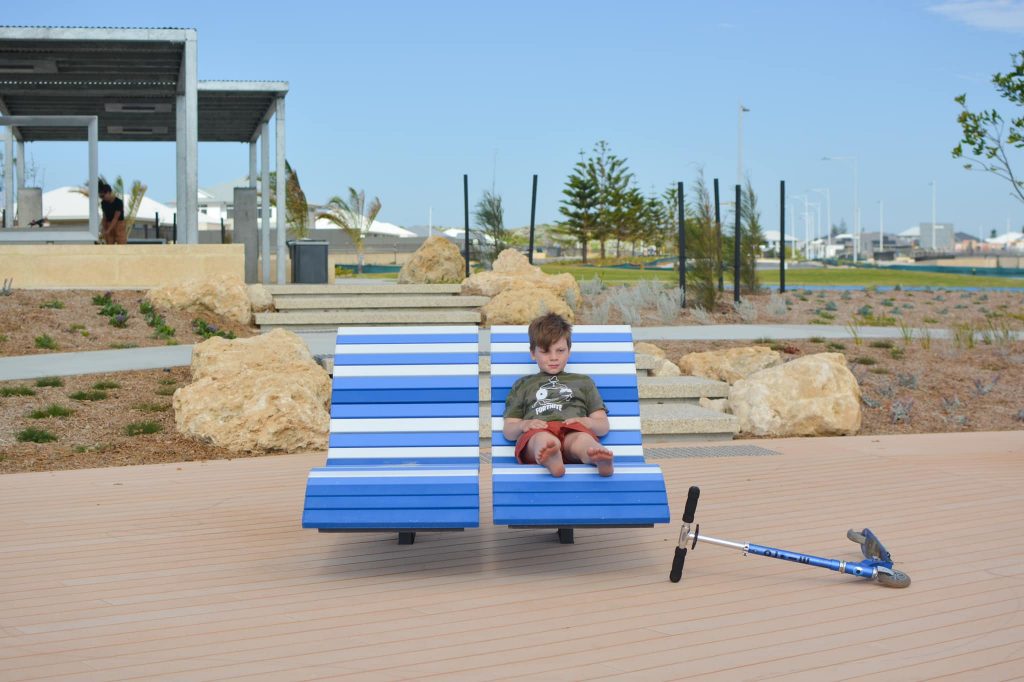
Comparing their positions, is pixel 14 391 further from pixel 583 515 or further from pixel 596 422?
pixel 583 515

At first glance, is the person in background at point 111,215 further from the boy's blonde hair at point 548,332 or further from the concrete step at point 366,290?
the boy's blonde hair at point 548,332

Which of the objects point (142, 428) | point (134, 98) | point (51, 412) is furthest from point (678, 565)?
point (134, 98)

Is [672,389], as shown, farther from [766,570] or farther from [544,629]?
[544,629]

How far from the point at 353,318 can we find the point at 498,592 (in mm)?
9113

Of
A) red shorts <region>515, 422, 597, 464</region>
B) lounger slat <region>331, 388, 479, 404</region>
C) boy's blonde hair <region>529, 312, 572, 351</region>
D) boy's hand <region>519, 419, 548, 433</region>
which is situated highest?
boy's blonde hair <region>529, 312, 572, 351</region>

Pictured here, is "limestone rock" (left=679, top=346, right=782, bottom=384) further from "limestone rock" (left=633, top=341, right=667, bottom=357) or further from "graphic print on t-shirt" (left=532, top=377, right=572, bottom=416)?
"graphic print on t-shirt" (left=532, top=377, right=572, bottom=416)

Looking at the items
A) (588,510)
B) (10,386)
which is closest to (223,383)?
(10,386)

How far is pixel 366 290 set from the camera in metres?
14.6

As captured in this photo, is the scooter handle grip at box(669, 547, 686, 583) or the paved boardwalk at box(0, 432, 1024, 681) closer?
the paved boardwalk at box(0, 432, 1024, 681)

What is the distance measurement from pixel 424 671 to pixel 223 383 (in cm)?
495

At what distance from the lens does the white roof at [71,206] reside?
30345 mm

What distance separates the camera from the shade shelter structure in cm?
1477

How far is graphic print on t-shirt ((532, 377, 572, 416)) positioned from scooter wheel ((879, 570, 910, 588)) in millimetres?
1605

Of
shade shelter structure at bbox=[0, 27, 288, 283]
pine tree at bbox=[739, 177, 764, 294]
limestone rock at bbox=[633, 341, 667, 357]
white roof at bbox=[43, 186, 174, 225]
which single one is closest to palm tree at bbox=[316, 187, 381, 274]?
white roof at bbox=[43, 186, 174, 225]
